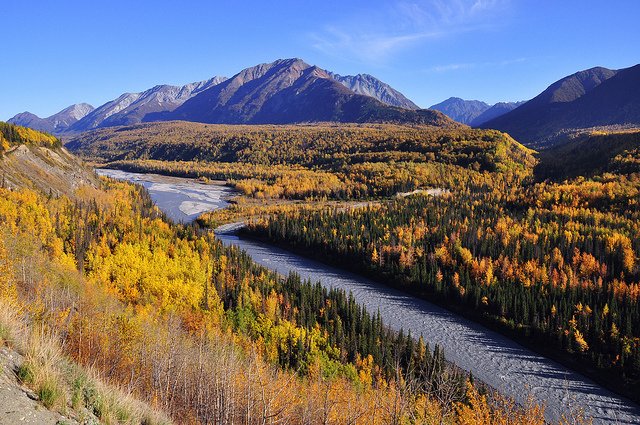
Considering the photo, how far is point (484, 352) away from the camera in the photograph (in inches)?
1844

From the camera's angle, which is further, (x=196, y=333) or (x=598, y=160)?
(x=598, y=160)

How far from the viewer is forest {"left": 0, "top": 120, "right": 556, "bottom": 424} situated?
45.4ft

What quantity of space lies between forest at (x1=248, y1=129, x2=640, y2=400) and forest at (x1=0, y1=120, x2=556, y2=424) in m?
12.3

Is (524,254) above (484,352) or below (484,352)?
above

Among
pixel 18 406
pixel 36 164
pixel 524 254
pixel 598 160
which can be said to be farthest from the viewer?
pixel 598 160

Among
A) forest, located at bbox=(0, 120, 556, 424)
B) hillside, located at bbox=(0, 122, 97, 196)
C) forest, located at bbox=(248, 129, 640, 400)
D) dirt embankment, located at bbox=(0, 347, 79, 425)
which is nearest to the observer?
dirt embankment, located at bbox=(0, 347, 79, 425)

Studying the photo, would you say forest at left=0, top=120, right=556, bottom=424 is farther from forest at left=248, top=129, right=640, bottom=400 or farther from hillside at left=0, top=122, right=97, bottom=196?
forest at left=248, top=129, right=640, bottom=400

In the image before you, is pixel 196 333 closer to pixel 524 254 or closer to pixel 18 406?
pixel 18 406

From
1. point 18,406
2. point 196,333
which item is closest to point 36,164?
point 196,333

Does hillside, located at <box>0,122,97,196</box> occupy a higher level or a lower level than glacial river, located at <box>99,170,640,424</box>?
higher

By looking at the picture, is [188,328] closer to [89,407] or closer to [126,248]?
[126,248]

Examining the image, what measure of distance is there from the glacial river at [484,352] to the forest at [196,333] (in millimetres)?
2880

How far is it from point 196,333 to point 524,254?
5200 centimetres

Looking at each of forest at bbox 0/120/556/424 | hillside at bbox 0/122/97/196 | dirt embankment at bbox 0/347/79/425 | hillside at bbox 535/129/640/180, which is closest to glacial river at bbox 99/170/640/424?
forest at bbox 0/120/556/424
